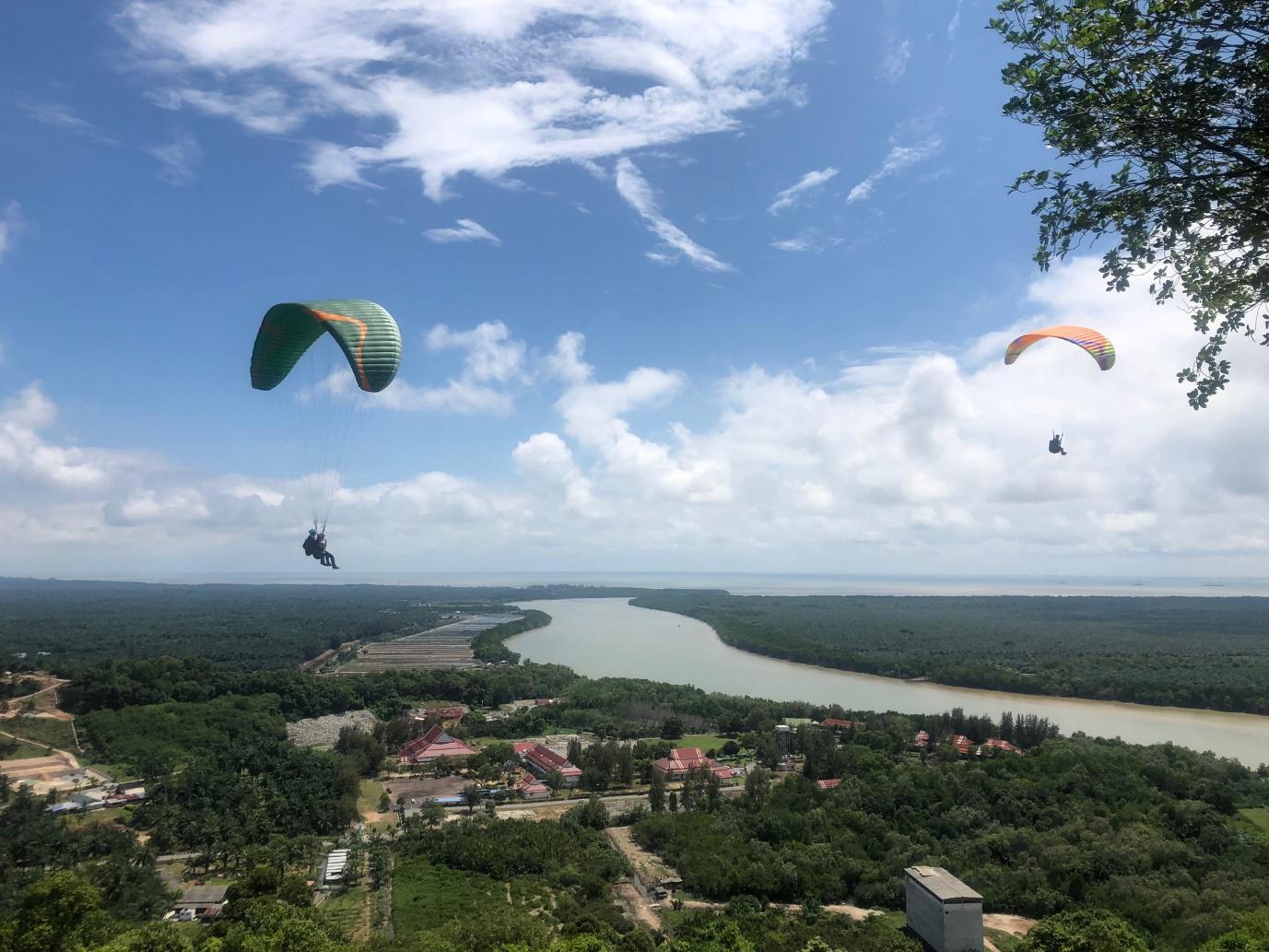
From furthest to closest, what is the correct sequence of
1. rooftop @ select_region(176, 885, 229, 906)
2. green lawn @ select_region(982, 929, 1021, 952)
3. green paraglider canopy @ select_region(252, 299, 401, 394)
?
rooftop @ select_region(176, 885, 229, 906)
green lawn @ select_region(982, 929, 1021, 952)
green paraglider canopy @ select_region(252, 299, 401, 394)

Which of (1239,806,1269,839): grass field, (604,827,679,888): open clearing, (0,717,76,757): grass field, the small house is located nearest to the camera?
the small house

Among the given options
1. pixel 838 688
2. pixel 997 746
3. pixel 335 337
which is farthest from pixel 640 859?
pixel 838 688

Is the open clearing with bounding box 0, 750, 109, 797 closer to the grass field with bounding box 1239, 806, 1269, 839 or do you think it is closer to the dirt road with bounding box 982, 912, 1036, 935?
the dirt road with bounding box 982, 912, 1036, 935

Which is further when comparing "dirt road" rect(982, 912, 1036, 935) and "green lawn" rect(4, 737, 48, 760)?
"green lawn" rect(4, 737, 48, 760)

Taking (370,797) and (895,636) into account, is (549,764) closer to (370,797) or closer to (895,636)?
(370,797)

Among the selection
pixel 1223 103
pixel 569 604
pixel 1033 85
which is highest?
pixel 1033 85

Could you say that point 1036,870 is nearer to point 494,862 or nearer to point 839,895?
point 839,895

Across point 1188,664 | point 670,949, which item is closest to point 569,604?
point 1188,664

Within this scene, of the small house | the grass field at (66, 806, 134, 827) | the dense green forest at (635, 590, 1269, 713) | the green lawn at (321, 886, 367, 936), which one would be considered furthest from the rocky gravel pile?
the dense green forest at (635, 590, 1269, 713)
